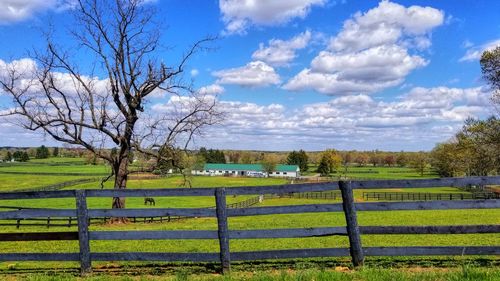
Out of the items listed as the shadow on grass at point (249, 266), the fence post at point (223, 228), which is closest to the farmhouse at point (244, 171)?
the shadow on grass at point (249, 266)

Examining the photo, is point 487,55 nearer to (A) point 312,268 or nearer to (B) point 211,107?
(B) point 211,107

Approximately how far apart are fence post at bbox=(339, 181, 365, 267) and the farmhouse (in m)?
161

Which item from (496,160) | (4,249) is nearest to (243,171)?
(496,160)

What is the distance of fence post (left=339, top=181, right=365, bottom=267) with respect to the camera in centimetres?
793

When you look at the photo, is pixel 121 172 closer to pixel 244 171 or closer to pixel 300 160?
pixel 244 171

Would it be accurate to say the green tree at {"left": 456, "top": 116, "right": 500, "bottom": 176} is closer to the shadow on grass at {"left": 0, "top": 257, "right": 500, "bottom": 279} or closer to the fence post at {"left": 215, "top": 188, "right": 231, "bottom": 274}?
the shadow on grass at {"left": 0, "top": 257, "right": 500, "bottom": 279}

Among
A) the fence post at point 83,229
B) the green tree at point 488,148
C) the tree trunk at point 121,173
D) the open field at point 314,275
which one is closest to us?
the open field at point 314,275

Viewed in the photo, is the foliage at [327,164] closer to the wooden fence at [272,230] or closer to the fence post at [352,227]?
the wooden fence at [272,230]

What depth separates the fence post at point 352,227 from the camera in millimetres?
7930

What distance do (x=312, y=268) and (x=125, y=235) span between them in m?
3.38

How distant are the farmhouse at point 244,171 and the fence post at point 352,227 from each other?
527 ft

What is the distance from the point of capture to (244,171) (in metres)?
181

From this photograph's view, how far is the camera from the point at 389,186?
816 cm

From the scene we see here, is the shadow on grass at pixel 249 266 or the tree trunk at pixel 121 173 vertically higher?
the tree trunk at pixel 121 173
